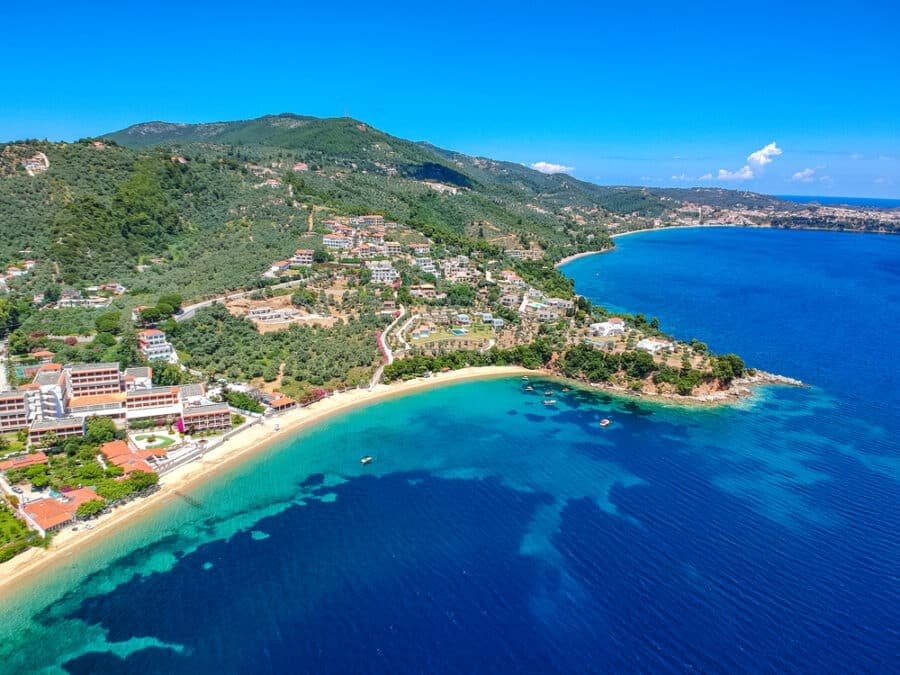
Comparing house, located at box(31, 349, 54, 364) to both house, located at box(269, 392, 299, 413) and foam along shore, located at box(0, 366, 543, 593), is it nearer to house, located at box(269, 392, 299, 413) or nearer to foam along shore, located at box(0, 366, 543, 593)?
house, located at box(269, 392, 299, 413)

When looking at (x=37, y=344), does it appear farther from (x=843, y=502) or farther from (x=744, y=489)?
(x=843, y=502)

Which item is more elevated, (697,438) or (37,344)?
(37,344)

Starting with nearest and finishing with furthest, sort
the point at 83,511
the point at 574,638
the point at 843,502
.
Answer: the point at 574,638, the point at 83,511, the point at 843,502

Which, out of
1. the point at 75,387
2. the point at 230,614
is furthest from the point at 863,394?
the point at 75,387

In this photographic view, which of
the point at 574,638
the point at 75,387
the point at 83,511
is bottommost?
the point at 574,638

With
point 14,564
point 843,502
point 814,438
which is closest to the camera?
point 14,564

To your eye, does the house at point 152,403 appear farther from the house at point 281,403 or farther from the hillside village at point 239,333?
the house at point 281,403

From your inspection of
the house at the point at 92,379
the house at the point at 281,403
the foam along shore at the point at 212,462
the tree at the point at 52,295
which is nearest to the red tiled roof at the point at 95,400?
the house at the point at 92,379

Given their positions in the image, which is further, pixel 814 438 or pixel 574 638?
pixel 814 438
